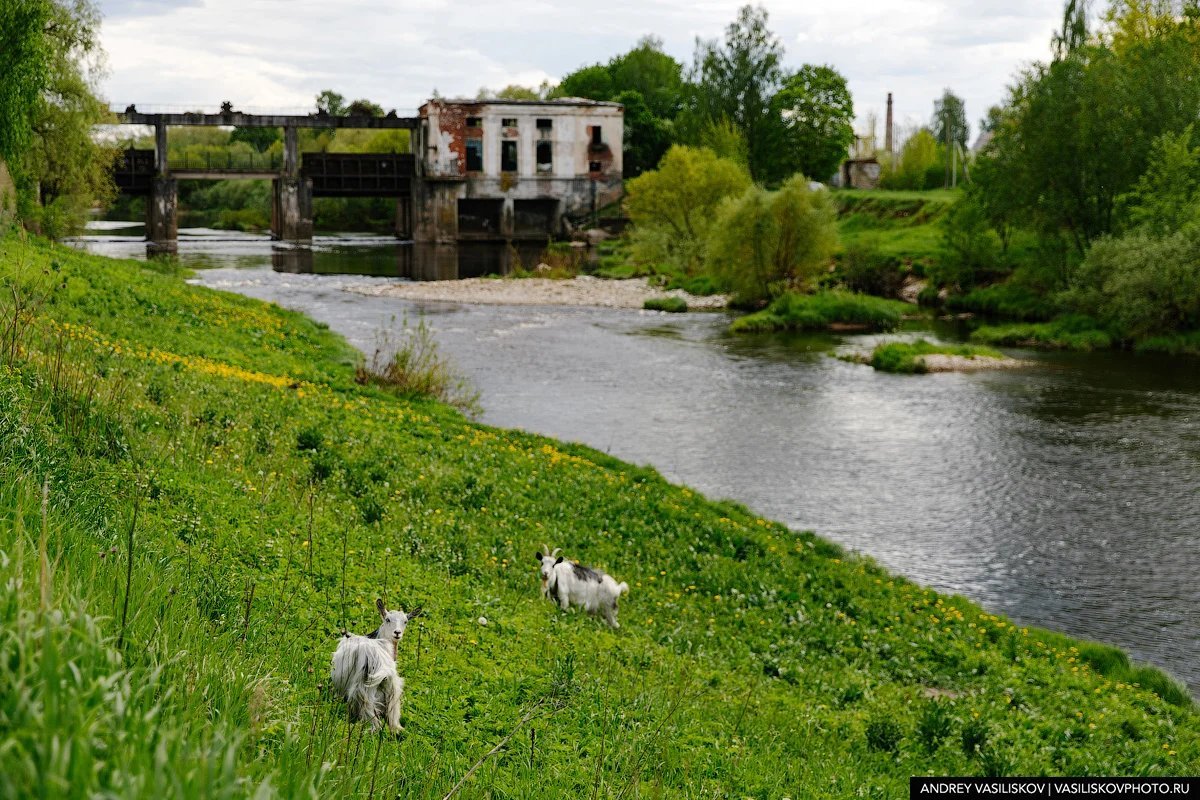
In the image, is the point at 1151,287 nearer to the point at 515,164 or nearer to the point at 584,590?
the point at 584,590

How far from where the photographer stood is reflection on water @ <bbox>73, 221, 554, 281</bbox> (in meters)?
71.0

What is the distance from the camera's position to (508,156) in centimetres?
10125

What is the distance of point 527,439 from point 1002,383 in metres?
19.8

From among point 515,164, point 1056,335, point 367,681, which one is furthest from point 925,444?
point 515,164

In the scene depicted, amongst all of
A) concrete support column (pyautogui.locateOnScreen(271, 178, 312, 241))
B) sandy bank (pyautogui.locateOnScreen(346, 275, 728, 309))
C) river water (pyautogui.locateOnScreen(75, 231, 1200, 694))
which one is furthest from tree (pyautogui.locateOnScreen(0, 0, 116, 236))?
concrete support column (pyautogui.locateOnScreen(271, 178, 312, 241))

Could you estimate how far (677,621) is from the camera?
12.8 meters

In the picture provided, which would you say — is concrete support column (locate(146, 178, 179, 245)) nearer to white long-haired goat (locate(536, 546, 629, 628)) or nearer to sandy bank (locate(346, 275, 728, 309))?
sandy bank (locate(346, 275, 728, 309))

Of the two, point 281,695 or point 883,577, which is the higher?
point 281,695

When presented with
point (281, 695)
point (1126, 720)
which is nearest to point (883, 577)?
point (1126, 720)

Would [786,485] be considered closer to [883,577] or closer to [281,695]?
[883,577]

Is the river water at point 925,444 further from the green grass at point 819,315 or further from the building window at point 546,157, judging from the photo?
the building window at point 546,157

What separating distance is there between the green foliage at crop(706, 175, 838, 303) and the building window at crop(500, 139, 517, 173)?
1975 inches

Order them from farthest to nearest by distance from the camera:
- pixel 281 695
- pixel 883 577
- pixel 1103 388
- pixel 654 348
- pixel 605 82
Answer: pixel 605 82 → pixel 654 348 → pixel 1103 388 → pixel 883 577 → pixel 281 695

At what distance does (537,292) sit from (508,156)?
44.1m
